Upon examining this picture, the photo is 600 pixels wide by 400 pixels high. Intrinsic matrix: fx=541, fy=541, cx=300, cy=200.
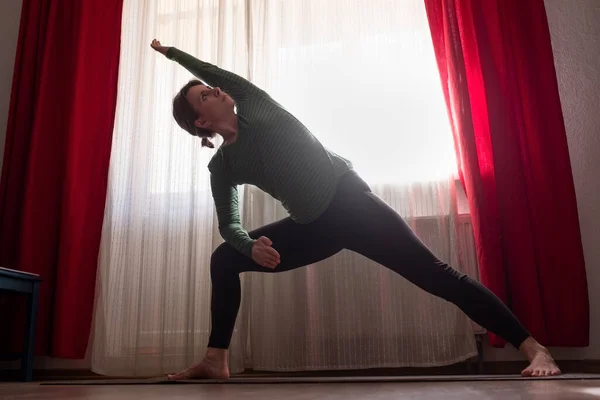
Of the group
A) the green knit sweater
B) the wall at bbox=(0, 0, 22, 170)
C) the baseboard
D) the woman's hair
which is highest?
the wall at bbox=(0, 0, 22, 170)

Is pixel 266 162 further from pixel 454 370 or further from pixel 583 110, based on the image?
pixel 583 110

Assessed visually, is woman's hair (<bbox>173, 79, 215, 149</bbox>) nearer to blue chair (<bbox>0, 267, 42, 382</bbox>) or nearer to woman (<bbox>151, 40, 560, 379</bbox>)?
woman (<bbox>151, 40, 560, 379</bbox>)

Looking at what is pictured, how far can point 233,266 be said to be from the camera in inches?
70.7

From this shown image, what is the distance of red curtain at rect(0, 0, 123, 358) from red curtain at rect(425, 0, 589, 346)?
166 cm

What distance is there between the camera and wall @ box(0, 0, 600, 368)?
225 cm

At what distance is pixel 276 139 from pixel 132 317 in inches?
46.3

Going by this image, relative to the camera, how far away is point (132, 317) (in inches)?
96.2

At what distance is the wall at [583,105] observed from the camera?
2.26 metres

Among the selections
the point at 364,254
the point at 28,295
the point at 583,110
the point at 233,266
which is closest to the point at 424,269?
the point at 364,254

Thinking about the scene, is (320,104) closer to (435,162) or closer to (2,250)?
(435,162)

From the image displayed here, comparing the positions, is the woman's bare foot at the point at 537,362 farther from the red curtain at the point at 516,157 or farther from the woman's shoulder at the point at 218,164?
the woman's shoulder at the point at 218,164

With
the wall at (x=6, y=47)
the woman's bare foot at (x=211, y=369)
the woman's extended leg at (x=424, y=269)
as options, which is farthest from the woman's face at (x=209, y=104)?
the wall at (x=6, y=47)

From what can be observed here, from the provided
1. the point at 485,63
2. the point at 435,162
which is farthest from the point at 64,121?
the point at 485,63

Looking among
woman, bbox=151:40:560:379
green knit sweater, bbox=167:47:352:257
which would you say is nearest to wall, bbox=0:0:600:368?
woman, bbox=151:40:560:379
